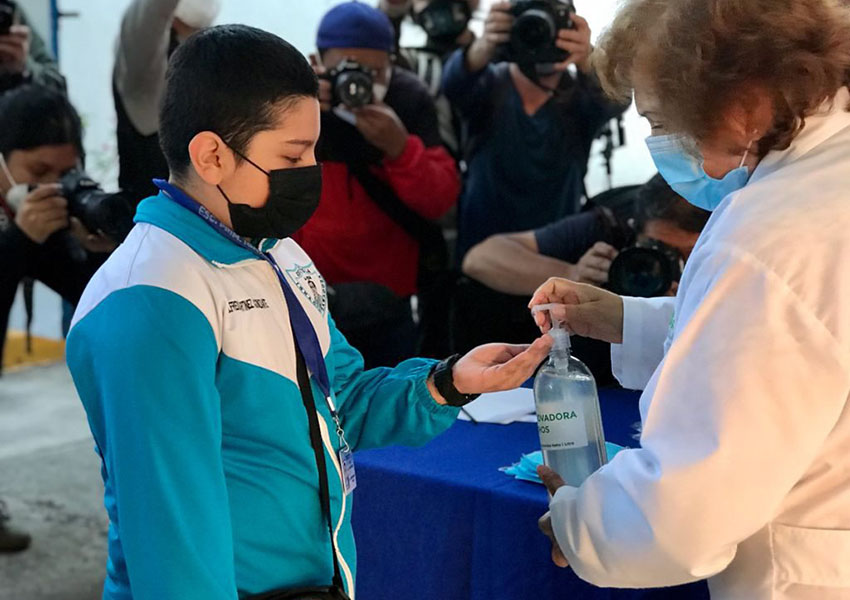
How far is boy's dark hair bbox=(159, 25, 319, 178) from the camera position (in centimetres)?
123

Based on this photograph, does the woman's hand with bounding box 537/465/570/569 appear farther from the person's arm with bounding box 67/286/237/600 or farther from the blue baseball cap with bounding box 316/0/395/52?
the blue baseball cap with bounding box 316/0/395/52

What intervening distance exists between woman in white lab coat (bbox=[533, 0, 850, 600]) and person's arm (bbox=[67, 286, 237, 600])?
0.41 meters

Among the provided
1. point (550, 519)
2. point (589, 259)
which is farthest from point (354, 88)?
point (550, 519)

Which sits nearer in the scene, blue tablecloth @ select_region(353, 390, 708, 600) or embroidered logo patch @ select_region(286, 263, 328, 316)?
embroidered logo patch @ select_region(286, 263, 328, 316)

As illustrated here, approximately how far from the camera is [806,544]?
1.05m

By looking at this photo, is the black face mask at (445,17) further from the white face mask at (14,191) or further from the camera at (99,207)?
the white face mask at (14,191)

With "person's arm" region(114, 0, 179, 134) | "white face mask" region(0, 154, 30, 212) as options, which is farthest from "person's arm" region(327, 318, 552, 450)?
"white face mask" region(0, 154, 30, 212)

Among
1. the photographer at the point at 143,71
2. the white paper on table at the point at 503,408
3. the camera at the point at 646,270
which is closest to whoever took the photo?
the white paper on table at the point at 503,408

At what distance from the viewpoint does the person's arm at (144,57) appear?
2.53 m

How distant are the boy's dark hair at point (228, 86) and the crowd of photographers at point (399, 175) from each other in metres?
1.26

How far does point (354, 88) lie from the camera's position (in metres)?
2.75

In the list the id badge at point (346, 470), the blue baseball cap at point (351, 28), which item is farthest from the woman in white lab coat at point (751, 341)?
the blue baseball cap at point (351, 28)

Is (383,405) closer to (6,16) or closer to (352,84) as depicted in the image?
(352,84)

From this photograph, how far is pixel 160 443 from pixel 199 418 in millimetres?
50
